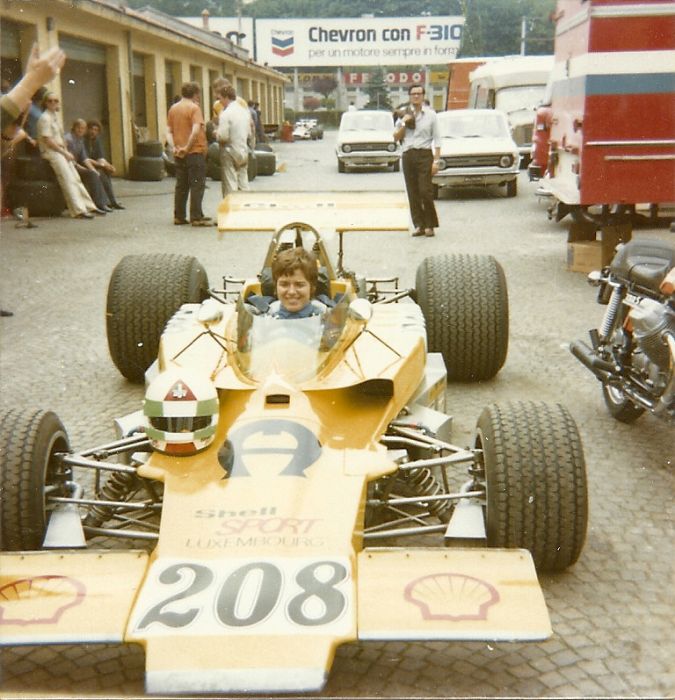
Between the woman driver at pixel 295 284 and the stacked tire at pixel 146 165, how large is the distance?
16.6m

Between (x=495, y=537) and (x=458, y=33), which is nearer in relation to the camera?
(x=495, y=537)

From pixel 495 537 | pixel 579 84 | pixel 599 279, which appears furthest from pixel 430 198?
pixel 495 537

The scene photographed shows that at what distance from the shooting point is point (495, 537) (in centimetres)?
340

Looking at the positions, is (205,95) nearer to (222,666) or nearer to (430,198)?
(430,198)

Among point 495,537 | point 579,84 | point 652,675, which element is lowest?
point 652,675

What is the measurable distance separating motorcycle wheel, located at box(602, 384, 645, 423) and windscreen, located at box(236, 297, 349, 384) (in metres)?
1.85

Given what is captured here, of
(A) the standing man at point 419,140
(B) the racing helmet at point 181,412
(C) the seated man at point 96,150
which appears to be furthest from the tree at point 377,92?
(B) the racing helmet at point 181,412

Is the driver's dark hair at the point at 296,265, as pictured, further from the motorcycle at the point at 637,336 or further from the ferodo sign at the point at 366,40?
the ferodo sign at the point at 366,40

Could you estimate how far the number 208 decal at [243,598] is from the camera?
8.96 feet

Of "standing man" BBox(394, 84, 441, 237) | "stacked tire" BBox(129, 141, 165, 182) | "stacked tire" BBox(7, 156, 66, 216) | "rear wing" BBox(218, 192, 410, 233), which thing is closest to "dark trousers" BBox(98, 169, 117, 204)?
"stacked tire" BBox(7, 156, 66, 216)

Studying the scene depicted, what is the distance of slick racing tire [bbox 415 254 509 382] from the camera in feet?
18.7

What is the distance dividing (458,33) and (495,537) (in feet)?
20.4

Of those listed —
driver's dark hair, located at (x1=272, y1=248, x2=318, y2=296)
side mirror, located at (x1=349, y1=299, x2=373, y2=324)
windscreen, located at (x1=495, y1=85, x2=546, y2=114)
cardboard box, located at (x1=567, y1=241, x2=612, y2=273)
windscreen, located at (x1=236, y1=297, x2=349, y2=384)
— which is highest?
windscreen, located at (x1=495, y1=85, x2=546, y2=114)

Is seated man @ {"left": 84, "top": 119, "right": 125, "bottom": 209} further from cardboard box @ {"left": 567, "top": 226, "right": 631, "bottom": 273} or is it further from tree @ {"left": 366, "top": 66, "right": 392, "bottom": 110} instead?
tree @ {"left": 366, "top": 66, "right": 392, "bottom": 110}
